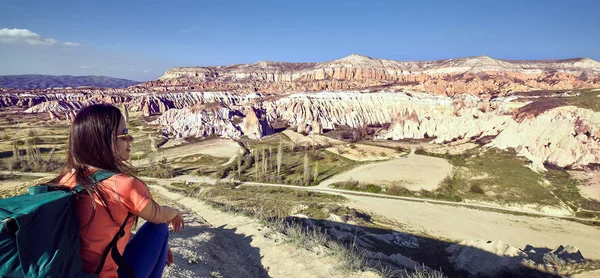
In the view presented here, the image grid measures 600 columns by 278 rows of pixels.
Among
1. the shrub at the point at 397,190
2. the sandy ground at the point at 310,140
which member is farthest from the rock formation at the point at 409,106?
the shrub at the point at 397,190

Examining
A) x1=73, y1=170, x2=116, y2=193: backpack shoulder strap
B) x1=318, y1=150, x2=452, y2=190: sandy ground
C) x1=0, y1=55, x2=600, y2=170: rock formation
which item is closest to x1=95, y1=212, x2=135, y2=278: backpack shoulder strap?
x1=73, y1=170, x2=116, y2=193: backpack shoulder strap

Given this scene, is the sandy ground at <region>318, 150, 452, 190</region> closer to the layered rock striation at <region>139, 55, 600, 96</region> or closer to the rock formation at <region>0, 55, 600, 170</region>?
the rock formation at <region>0, 55, 600, 170</region>

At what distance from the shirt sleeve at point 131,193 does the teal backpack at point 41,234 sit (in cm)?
15

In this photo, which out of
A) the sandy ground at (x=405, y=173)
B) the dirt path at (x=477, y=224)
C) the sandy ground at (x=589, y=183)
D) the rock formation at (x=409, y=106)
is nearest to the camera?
the dirt path at (x=477, y=224)

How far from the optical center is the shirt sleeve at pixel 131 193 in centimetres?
253

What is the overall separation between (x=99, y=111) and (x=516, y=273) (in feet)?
54.2

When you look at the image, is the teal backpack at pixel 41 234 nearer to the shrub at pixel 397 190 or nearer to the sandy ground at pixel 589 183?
the shrub at pixel 397 190

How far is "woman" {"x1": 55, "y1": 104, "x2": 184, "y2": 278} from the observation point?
2520 mm

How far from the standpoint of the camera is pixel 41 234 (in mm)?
2217

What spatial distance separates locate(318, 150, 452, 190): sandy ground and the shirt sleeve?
1290 inches

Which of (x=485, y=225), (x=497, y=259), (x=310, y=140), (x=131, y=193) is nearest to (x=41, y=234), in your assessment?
(x=131, y=193)

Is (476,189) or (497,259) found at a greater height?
(497,259)

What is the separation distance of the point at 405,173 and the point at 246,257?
3353 cm

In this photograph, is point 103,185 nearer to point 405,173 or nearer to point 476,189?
point 476,189
